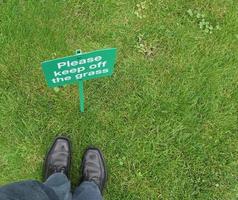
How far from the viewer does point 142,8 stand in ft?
9.24

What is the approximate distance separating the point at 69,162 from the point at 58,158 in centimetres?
6

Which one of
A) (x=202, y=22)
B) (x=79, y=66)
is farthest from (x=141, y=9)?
(x=79, y=66)

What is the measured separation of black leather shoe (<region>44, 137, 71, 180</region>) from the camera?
2.59m

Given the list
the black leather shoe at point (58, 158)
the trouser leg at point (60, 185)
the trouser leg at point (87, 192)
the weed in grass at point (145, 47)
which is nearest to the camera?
the trouser leg at point (60, 185)

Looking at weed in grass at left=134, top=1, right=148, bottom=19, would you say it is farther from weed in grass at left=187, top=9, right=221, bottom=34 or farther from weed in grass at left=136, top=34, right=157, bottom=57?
weed in grass at left=187, top=9, right=221, bottom=34

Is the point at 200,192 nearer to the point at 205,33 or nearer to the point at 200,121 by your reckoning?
the point at 200,121

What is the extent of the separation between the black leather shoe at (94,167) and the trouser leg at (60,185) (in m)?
0.16

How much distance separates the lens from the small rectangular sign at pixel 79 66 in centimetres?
206

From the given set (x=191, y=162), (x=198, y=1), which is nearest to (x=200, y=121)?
(x=191, y=162)

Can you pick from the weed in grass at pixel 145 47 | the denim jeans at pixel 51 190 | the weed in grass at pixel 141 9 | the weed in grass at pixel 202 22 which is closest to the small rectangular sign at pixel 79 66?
the denim jeans at pixel 51 190

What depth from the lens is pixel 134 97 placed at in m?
2.69

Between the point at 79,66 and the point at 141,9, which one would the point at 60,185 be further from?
the point at 141,9

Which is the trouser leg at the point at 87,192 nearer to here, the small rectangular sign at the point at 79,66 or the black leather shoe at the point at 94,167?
the black leather shoe at the point at 94,167

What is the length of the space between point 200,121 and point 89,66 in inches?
33.7
